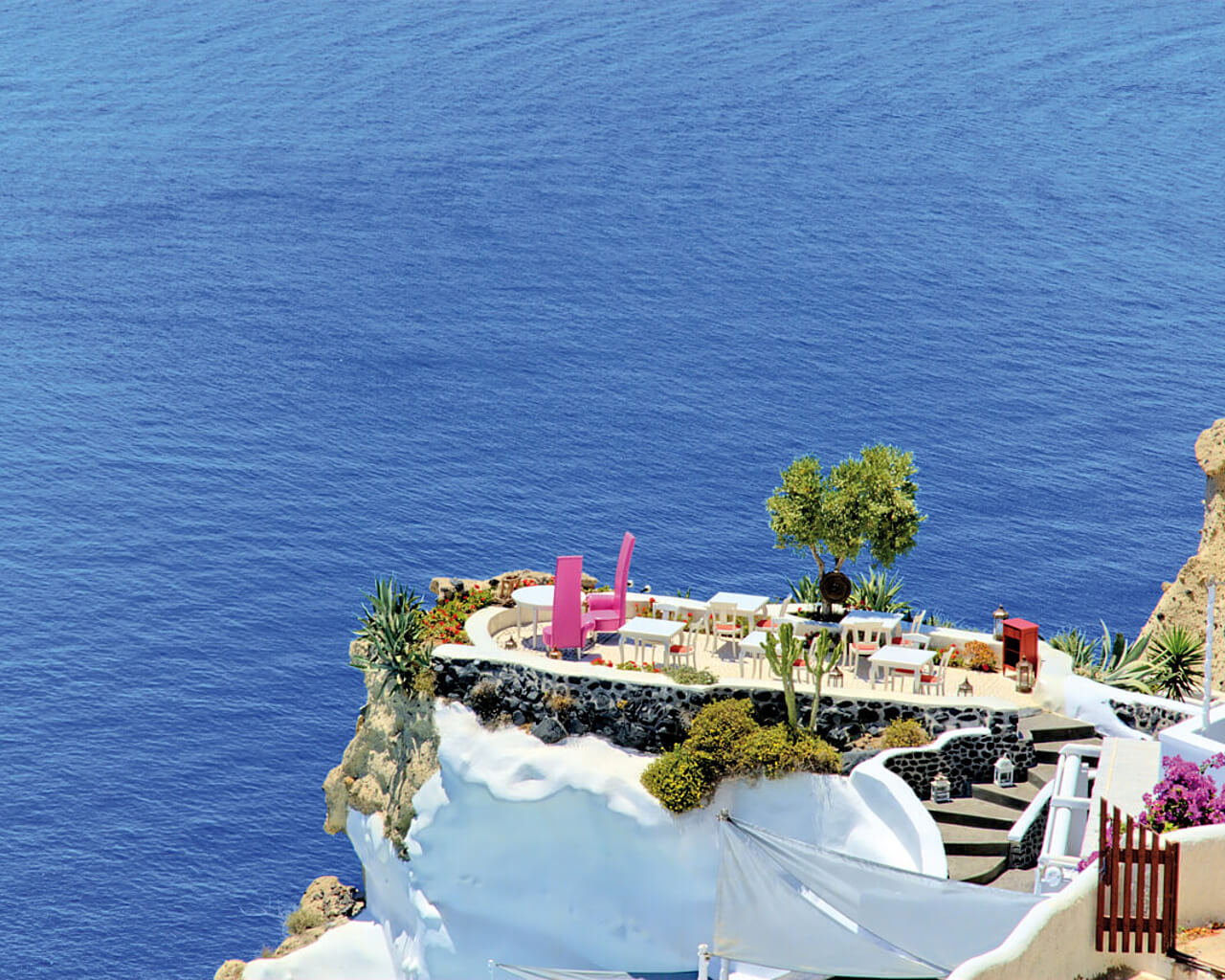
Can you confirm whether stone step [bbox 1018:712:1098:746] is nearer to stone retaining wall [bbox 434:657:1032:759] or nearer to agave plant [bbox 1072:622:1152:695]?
stone retaining wall [bbox 434:657:1032:759]

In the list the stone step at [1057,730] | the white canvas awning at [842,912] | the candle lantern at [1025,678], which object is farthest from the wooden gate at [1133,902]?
the candle lantern at [1025,678]

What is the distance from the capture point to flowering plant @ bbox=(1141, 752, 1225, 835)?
28.9 metres

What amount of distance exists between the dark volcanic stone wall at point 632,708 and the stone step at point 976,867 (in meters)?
3.43

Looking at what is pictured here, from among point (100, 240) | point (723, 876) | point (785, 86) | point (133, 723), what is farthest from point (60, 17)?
point (723, 876)

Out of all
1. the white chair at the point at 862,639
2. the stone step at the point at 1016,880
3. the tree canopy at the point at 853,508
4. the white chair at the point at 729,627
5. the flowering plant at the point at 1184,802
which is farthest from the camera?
the tree canopy at the point at 853,508

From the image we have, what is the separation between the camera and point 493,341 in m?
134

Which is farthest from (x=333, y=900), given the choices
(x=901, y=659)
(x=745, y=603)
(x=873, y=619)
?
(x=901, y=659)

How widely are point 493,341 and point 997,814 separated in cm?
9541

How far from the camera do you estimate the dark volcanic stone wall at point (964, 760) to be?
1690 inches

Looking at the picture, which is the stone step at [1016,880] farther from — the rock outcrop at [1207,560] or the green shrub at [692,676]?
the rock outcrop at [1207,560]

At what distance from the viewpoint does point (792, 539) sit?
→ 53.1m

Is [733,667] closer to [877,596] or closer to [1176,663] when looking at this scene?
[877,596]

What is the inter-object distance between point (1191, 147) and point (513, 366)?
7421 centimetres

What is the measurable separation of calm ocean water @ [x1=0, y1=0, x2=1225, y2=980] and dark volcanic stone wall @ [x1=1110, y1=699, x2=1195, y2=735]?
36.1 meters
